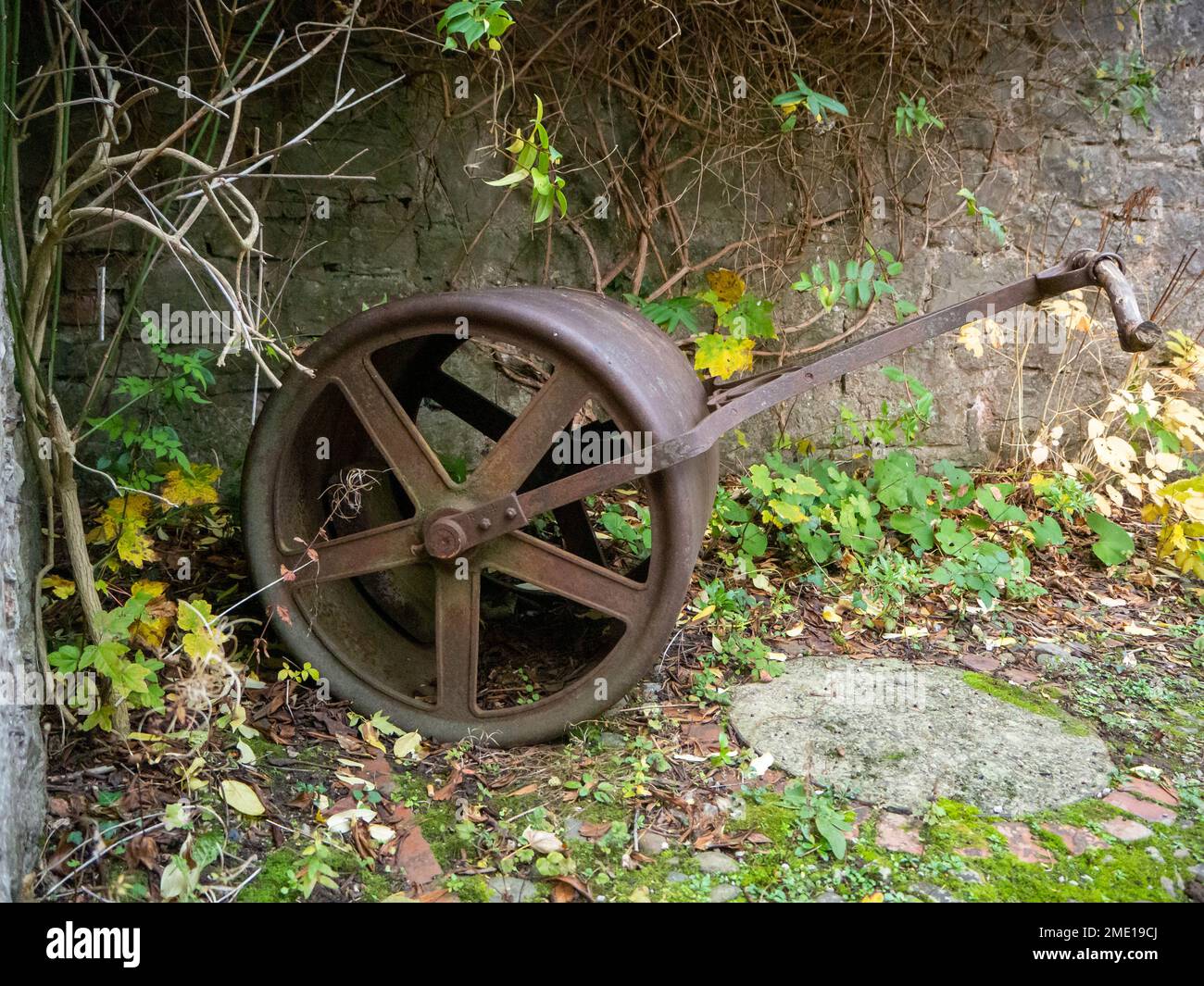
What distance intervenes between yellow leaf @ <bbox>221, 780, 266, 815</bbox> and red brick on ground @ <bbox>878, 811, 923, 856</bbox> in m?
1.45

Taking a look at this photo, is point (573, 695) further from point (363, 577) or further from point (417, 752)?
point (363, 577)

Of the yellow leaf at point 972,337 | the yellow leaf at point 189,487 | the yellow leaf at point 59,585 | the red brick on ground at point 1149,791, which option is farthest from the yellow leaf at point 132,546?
the yellow leaf at point 972,337

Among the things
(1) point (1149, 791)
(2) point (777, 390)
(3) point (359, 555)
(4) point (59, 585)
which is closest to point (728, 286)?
(2) point (777, 390)

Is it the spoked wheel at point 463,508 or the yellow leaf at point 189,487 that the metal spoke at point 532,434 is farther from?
the yellow leaf at point 189,487

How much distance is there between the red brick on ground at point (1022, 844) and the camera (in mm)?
2256

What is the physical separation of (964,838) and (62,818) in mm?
2034

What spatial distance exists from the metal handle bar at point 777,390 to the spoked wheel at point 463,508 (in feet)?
0.20

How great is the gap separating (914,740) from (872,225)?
2.48 metres

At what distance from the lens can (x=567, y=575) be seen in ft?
8.62

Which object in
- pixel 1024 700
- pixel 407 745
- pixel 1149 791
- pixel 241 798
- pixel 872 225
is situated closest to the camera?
pixel 241 798

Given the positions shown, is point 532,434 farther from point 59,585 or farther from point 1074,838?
point 1074,838

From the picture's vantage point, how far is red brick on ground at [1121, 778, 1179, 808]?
8.23ft

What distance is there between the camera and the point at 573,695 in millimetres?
2619

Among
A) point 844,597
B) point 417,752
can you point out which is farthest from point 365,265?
point 844,597
